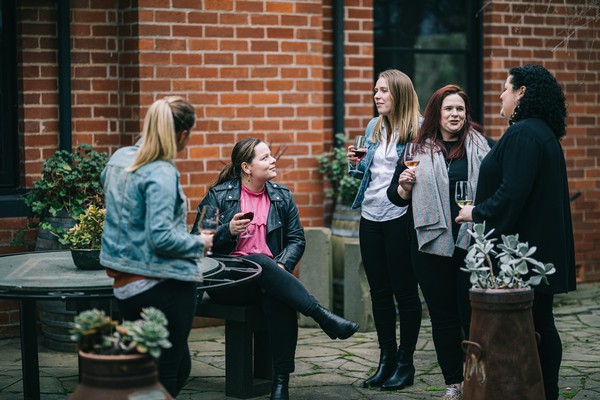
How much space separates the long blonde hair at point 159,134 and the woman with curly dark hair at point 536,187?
1.73m

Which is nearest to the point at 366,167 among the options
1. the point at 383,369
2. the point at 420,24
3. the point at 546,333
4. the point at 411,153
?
the point at 411,153

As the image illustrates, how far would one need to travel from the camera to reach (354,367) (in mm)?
7258

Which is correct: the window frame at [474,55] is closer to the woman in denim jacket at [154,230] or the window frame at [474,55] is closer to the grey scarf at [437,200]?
the grey scarf at [437,200]

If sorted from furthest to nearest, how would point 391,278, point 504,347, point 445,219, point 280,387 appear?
point 391,278 < point 280,387 < point 445,219 < point 504,347

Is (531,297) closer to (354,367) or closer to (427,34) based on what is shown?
(354,367)

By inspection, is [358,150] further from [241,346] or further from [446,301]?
[241,346]

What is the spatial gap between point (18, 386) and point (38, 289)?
1.74 metres

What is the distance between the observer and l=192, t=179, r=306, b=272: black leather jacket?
259 inches

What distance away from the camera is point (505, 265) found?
206 inches

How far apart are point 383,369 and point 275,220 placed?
1134mm

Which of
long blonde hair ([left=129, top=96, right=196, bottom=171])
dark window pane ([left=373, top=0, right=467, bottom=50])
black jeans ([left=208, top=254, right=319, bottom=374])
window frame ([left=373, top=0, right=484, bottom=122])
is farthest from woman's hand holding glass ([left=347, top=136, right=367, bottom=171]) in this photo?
window frame ([left=373, top=0, right=484, bottom=122])

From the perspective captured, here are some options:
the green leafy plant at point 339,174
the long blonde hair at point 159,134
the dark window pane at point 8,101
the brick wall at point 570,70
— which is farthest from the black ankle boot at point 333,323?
the brick wall at point 570,70

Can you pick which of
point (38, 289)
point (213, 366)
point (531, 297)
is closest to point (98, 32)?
point (213, 366)

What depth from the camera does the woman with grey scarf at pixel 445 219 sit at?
610cm
